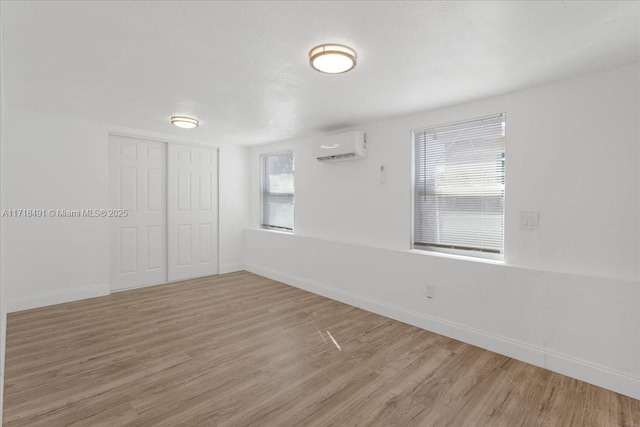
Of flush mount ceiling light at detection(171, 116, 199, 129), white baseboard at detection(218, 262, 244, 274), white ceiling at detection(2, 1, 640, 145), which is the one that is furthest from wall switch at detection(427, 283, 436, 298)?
white baseboard at detection(218, 262, 244, 274)

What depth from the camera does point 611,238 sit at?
2250 mm

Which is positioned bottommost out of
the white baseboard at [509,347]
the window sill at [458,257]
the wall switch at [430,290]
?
the white baseboard at [509,347]

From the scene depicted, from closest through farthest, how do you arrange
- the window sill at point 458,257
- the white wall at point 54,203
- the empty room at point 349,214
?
1. the empty room at point 349,214
2. the window sill at point 458,257
3. the white wall at point 54,203

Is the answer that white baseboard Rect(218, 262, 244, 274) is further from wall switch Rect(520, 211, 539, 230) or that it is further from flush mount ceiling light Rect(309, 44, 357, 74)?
wall switch Rect(520, 211, 539, 230)

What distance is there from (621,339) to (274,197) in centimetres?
457

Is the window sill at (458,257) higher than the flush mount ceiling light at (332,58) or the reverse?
the reverse

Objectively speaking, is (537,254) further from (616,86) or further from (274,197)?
(274,197)

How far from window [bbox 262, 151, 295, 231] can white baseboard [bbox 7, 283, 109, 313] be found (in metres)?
2.60

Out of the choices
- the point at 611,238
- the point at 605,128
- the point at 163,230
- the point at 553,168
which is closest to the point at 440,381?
the point at 611,238

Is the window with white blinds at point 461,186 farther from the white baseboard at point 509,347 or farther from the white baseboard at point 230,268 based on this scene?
the white baseboard at point 230,268

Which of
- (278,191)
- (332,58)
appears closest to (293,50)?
(332,58)

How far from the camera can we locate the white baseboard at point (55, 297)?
3.56 metres

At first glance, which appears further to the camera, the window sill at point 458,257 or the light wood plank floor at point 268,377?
the window sill at point 458,257

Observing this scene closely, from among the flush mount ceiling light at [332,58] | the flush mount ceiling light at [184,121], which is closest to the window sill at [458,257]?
the flush mount ceiling light at [332,58]
